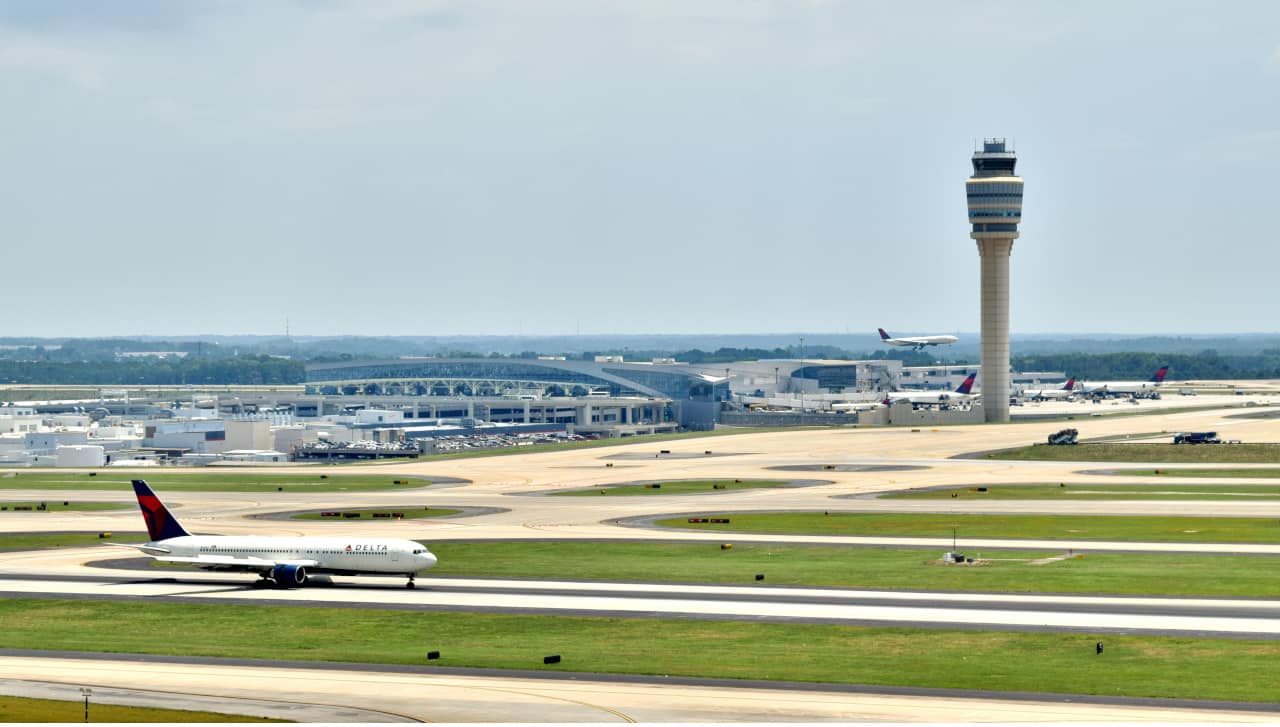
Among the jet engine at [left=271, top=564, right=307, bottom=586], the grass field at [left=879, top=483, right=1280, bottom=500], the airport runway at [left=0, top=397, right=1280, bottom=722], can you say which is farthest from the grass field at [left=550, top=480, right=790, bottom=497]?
the jet engine at [left=271, top=564, right=307, bottom=586]

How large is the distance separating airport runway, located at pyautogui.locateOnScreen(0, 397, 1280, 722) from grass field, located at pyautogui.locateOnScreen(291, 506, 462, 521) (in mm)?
3578

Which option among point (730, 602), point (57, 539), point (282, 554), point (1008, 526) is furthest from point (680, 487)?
point (730, 602)

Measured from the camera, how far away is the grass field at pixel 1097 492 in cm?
14188

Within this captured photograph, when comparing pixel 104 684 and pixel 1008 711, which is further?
pixel 104 684

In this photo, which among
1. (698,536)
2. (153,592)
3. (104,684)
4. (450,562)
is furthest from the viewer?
(698,536)

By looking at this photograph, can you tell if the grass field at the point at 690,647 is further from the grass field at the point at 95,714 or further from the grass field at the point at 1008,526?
the grass field at the point at 1008,526

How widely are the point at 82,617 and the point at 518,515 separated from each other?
2127 inches

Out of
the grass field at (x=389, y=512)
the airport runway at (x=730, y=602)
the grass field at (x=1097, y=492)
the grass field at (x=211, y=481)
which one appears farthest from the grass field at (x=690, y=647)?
the grass field at (x=211, y=481)

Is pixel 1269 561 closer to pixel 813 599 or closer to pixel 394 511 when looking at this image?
pixel 813 599

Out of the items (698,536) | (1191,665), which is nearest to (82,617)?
(698,536)

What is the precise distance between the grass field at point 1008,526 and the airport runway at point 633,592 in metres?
3.97

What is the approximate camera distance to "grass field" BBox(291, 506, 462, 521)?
133113 mm

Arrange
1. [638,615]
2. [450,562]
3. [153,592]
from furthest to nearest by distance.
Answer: [450,562], [153,592], [638,615]

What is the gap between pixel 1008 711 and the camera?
57.5 meters
